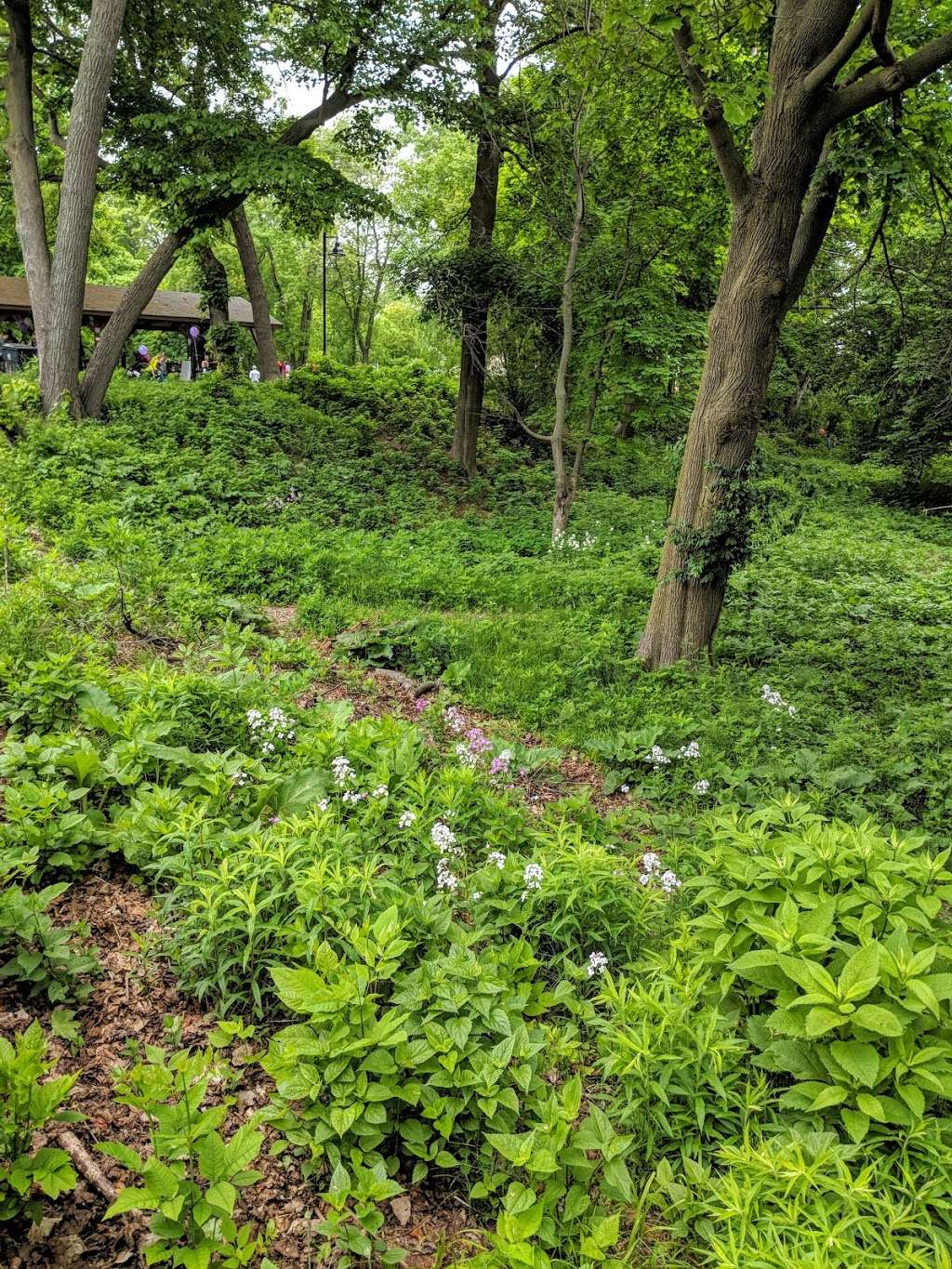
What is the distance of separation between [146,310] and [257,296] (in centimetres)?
929

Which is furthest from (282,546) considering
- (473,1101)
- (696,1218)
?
(696,1218)

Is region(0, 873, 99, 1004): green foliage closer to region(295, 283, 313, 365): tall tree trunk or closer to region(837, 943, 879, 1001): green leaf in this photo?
region(837, 943, 879, 1001): green leaf

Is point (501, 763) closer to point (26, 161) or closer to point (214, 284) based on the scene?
point (26, 161)

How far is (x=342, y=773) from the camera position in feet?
11.6

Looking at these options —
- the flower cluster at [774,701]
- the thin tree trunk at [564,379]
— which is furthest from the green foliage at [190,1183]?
the thin tree trunk at [564,379]

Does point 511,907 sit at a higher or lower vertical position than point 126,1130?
higher

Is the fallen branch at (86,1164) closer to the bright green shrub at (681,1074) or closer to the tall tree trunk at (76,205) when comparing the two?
the bright green shrub at (681,1074)

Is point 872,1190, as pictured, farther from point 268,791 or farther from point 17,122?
point 17,122

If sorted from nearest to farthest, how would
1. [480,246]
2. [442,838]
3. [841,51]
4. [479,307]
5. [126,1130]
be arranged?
[126,1130]
[442,838]
[841,51]
[480,246]
[479,307]

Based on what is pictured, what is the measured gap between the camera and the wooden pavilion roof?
23.5m

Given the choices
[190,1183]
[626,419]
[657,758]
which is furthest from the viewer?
[626,419]

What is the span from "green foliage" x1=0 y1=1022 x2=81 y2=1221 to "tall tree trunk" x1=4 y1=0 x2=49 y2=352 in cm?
1144

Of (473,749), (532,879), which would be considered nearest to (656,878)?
(532,879)

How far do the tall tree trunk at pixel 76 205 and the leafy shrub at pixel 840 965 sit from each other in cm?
1147
